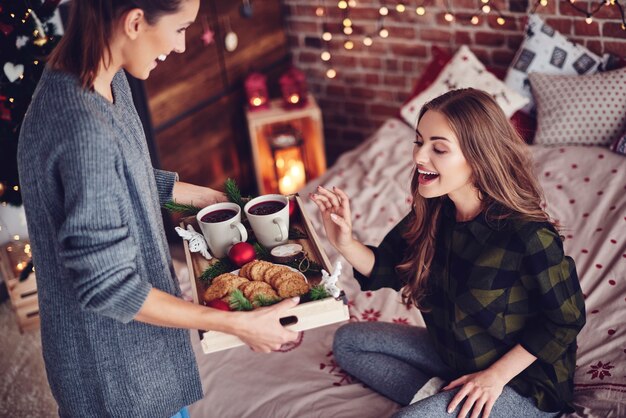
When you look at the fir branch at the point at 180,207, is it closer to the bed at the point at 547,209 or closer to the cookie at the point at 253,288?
the cookie at the point at 253,288

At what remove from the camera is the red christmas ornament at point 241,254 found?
50.8 inches

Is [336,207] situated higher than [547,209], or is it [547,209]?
[336,207]

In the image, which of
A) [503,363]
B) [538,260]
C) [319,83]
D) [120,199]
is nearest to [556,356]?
[503,363]

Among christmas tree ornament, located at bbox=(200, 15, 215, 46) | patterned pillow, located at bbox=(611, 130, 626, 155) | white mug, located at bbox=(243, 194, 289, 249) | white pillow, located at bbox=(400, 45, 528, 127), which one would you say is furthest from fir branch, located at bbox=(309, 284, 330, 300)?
christmas tree ornament, located at bbox=(200, 15, 215, 46)

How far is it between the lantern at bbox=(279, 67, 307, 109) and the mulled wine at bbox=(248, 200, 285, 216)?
195 centimetres

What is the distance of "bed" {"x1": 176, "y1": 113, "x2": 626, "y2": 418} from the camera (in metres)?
1.62

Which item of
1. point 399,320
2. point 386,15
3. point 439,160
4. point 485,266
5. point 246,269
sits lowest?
point 399,320

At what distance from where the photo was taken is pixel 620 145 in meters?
2.34

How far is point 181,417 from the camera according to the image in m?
1.43

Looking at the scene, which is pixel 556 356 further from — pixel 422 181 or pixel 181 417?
pixel 181 417

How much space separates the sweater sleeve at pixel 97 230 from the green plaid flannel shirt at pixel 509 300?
725mm

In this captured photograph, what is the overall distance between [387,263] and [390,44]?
6.73ft

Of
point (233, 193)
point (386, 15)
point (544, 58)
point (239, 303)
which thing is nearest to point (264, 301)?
point (239, 303)

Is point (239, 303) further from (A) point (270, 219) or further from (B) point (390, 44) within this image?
(B) point (390, 44)
